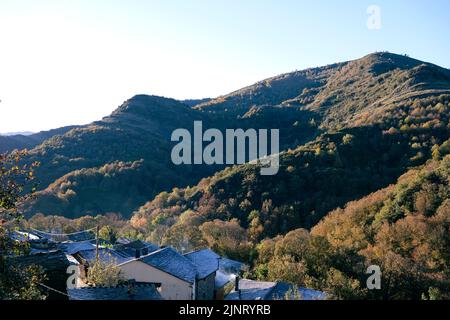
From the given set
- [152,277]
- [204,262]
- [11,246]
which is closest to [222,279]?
[204,262]

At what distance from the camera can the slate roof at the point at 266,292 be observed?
2319 cm

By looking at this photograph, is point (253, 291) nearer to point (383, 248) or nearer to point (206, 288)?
point (206, 288)

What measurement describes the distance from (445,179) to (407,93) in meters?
65.9

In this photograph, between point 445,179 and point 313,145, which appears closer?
point 445,179

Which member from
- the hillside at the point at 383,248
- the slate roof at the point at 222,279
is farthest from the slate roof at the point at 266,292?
the slate roof at the point at 222,279

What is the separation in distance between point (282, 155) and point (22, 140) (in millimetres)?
78061

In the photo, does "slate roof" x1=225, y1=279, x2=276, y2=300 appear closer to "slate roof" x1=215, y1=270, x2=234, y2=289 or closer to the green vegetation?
the green vegetation

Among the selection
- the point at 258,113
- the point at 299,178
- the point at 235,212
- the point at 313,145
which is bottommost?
the point at 235,212

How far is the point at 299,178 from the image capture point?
7575 cm

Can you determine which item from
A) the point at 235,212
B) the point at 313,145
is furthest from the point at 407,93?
the point at 235,212

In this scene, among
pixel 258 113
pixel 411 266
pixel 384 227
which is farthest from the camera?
pixel 258 113

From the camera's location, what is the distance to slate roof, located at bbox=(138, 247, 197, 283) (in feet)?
91.0

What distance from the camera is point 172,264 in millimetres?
28953
